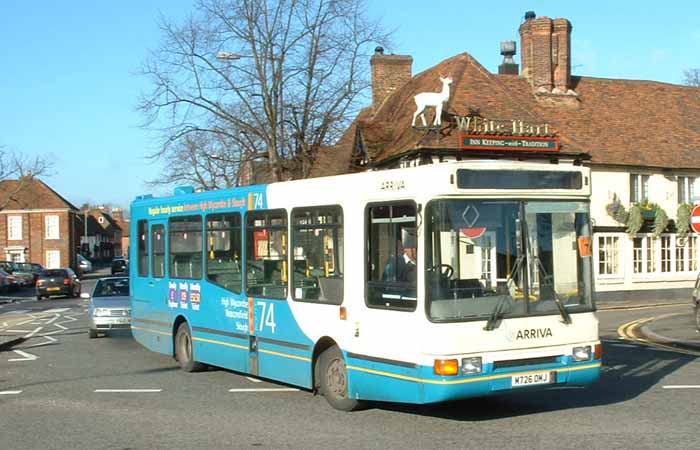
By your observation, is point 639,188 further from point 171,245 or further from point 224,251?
point 224,251

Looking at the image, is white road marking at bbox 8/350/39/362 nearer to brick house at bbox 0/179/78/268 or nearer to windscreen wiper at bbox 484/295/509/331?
windscreen wiper at bbox 484/295/509/331

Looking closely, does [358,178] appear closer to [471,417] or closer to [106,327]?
[471,417]

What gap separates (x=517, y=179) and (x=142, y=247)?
8.84 m

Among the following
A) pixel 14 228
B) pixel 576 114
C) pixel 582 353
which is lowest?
pixel 582 353

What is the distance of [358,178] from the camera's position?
9781 mm

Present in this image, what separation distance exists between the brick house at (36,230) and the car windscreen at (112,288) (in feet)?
217

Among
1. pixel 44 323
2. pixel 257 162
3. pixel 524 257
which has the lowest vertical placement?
pixel 44 323

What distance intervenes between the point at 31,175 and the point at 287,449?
6365cm

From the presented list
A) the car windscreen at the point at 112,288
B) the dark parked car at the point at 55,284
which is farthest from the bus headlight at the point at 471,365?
the dark parked car at the point at 55,284

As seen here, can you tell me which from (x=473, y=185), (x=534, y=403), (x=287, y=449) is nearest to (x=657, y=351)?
(x=534, y=403)

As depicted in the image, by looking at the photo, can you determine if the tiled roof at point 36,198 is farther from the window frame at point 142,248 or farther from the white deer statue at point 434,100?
the window frame at point 142,248

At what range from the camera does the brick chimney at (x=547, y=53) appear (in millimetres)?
34906

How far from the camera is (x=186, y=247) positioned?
1418cm

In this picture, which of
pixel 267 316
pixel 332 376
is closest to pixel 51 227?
pixel 267 316
